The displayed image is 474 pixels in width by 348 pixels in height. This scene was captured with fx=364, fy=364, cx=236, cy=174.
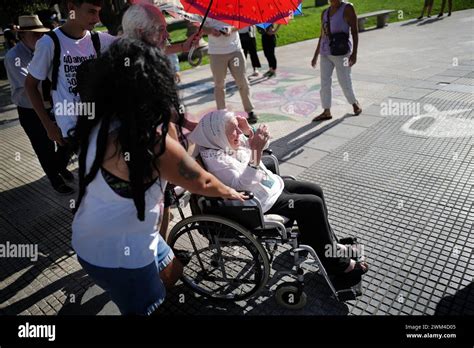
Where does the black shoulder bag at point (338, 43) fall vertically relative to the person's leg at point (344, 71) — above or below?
above

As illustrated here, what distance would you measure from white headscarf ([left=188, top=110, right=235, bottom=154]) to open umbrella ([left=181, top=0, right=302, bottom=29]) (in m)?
1.02

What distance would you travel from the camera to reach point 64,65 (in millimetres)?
2604

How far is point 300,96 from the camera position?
704cm

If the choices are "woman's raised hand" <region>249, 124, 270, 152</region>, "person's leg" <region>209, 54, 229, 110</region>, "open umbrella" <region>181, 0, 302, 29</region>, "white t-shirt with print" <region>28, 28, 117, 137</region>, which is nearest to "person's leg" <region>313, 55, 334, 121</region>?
"person's leg" <region>209, 54, 229, 110</region>

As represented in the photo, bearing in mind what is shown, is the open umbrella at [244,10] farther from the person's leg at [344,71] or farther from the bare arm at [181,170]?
the person's leg at [344,71]

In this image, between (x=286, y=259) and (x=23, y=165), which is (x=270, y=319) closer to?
(x=286, y=259)

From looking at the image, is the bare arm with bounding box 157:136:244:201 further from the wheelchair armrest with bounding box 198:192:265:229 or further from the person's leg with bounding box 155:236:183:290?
the person's leg with bounding box 155:236:183:290

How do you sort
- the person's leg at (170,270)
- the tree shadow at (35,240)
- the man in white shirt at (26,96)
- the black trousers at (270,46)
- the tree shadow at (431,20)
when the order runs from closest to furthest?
the person's leg at (170,270) → the tree shadow at (35,240) → the man in white shirt at (26,96) → the black trousers at (270,46) → the tree shadow at (431,20)

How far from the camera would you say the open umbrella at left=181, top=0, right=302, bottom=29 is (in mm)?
2945

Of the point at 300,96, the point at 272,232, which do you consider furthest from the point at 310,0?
the point at 272,232

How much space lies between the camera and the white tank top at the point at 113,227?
164cm

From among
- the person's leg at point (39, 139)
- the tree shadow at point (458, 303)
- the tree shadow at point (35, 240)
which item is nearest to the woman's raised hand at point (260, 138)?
the tree shadow at point (458, 303)

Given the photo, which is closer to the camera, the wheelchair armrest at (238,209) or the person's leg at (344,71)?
the wheelchair armrest at (238,209)

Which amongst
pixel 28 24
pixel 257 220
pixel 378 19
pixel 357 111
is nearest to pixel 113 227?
pixel 257 220
